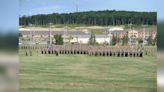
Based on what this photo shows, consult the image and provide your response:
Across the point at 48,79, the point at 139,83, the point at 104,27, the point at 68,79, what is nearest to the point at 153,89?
the point at 139,83

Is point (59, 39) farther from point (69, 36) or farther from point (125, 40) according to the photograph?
point (125, 40)

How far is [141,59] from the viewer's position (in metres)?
4.11

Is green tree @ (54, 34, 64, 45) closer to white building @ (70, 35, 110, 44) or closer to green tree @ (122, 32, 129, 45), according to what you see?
white building @ (70, 35, 110, 44)

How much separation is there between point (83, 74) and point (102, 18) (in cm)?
86

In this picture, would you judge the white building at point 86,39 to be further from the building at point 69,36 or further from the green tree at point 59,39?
the green tree at point 59,39

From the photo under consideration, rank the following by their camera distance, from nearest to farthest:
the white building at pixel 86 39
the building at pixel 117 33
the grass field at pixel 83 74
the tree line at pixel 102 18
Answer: the tree line at pixel 102 18
the building at pixel 117 33
the white building at pixel 86 39
the grass field at pixel 83 74

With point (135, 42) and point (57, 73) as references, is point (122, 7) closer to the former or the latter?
point (135, 42)

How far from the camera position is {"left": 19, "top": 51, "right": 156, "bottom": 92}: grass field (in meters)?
4.19

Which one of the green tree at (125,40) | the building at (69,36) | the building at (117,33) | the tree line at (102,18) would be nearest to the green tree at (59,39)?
the building at (69,36)

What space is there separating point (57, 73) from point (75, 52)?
0.57 meters

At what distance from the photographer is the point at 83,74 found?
443 centimetres

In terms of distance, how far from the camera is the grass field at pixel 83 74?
13.7ft

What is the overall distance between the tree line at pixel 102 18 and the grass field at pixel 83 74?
0.44 m

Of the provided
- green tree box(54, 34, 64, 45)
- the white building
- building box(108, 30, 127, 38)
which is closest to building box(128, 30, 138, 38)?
building box(108, 30, 127, 38)
